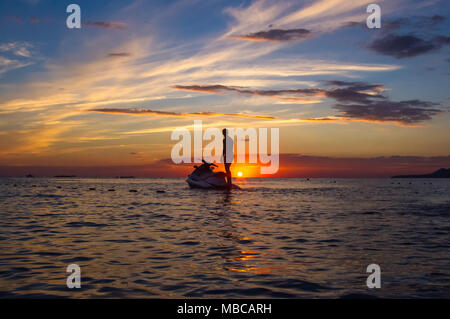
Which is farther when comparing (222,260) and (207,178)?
(207,178)

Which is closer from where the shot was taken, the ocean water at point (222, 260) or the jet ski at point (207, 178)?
the ocean water at point (222, 260)

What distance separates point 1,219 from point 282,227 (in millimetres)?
19118

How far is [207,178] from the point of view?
76.8 m

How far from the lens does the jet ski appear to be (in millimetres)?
75250

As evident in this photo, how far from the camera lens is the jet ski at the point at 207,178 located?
75.2 m

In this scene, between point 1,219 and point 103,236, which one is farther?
point 1,219

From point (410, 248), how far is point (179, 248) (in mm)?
9833

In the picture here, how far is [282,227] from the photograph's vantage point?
2139cm

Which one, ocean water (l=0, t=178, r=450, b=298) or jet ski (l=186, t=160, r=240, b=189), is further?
jet ski (l=186, t=160, r=240, b=189)

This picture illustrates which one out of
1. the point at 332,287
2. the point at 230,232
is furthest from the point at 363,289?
the point at 230,232
